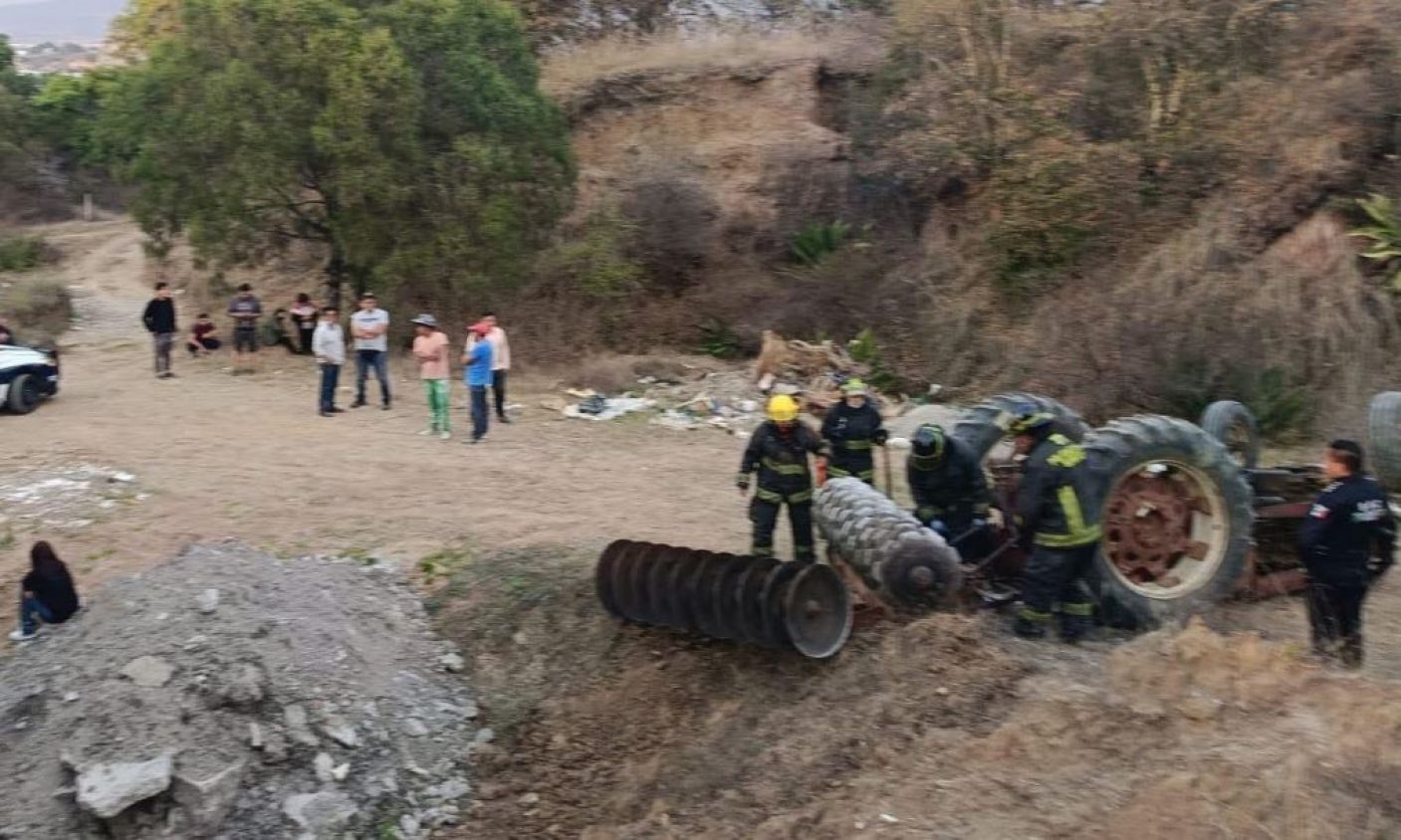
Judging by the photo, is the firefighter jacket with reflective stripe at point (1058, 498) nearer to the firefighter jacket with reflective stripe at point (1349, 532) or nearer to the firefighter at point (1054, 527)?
the firefighter at point (1054, 527)

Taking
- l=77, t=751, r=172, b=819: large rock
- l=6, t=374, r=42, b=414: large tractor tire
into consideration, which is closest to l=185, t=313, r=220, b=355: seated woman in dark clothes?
l=6, t=374, r=42, b=414: large tractor tire

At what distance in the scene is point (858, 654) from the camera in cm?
798

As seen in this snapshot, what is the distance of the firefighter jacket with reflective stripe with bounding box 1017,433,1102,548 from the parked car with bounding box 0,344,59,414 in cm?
1205

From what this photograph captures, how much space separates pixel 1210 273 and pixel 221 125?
13340 millimetres

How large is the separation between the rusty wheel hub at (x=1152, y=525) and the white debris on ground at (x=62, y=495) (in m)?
8.20

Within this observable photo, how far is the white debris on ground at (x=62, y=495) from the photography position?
450 inches

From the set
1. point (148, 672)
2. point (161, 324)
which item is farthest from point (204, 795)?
point (161, 324)

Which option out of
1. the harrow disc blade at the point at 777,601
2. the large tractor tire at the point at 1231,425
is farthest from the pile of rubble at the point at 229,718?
the large tractor tire at the point at 1231,425

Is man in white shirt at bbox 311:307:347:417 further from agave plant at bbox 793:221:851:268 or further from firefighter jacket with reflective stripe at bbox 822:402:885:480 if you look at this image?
agave plant at bbox 793:221:851:268

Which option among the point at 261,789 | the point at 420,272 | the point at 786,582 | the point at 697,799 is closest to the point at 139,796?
the point at 261,789

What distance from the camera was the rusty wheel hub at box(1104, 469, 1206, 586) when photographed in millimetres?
8648

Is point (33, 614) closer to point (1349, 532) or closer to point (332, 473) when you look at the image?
point (332, 473)

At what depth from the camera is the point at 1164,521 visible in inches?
344

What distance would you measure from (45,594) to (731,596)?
4.66 metres
